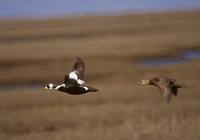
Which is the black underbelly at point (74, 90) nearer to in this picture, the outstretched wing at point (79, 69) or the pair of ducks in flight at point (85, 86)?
the pair of ducks in flight at point (85, 86)

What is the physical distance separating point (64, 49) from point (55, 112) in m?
26.5

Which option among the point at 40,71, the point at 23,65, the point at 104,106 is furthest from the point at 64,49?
the point at 104,106

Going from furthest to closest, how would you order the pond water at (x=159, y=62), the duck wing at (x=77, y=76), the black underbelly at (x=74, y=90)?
the pond water at (x=159, y=62) → the duck wing at (x=77, y=76) → the black underbelly at (x=74, y=90)

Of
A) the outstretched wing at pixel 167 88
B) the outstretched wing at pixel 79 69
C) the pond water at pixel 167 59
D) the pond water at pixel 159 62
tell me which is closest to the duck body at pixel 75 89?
the outstretched wing at pixel 79 69

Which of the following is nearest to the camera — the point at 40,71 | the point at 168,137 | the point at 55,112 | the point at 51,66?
the point at 168,137

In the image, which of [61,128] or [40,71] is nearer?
[61,128]

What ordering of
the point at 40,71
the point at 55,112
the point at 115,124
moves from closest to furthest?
the point at 115,124 → the point at 55,112 → the point at 40,71

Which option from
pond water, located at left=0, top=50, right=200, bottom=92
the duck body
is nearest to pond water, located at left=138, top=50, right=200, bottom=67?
pond water, located at left=0, top=50, right=200, bottom=92

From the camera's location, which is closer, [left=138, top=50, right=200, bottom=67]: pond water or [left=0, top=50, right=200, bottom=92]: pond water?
[left=0, top=50, right=200, bottom=92]: pond water

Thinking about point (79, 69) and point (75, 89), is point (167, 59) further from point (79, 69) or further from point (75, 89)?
point (75, 89)

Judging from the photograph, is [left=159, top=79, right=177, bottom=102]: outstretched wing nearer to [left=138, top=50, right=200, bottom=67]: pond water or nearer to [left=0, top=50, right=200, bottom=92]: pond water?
[left=0, top=50, right=200, bottom=92]: pond water

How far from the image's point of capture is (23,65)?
1473 inches

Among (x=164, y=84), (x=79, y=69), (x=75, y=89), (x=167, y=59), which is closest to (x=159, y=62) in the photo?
(x=167, y=59)

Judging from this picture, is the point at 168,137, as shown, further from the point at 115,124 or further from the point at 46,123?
the point at 46,123
